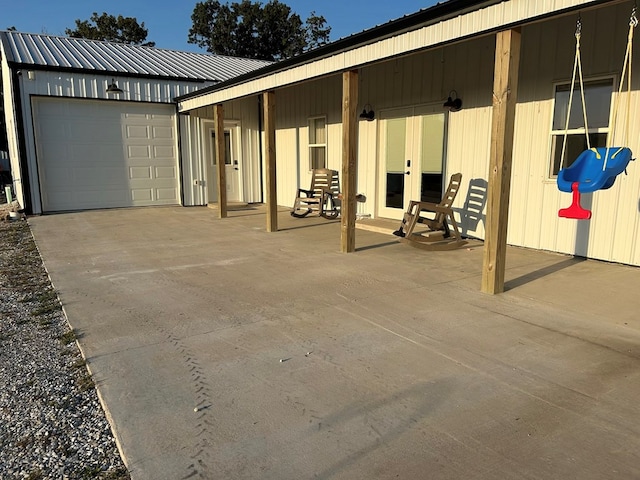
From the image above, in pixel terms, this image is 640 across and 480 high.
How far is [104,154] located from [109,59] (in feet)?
8.87

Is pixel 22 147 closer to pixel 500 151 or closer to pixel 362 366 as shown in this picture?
pixel 500 151

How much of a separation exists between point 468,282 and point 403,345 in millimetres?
1803

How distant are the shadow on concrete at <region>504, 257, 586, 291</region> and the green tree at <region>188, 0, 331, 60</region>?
96.7ft

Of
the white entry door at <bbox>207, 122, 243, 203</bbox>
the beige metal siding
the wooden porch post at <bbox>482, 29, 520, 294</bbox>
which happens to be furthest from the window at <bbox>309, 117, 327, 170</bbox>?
the wooden porch post at <bbox>482, 29, 520, 294</bbox>

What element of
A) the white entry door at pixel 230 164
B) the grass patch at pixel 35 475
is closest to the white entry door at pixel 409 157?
the white entry door at pixel 230 164

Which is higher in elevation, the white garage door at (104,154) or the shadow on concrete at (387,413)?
the white garage door at (104,154)

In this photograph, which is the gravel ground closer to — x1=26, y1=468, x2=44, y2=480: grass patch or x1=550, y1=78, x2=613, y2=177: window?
x1=26, y1=468, x2=44, y2=480: grass patch

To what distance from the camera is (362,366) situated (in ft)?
Answer: 9.21

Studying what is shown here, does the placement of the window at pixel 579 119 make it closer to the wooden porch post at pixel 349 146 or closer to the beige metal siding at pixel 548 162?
the beige metal siding at pixel 548 162

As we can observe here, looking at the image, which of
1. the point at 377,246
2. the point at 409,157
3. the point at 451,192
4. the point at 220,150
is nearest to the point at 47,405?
the point at 377,246

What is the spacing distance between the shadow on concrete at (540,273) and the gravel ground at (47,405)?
3.62 meters

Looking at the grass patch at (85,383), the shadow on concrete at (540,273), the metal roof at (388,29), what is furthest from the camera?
the shadow on concrete at (540,273)

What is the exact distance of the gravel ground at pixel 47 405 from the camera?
1911 mm

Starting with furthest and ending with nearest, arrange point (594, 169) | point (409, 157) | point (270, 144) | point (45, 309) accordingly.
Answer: point (409, 157), point (270, 144), point (45, 309), point (594, 169)
